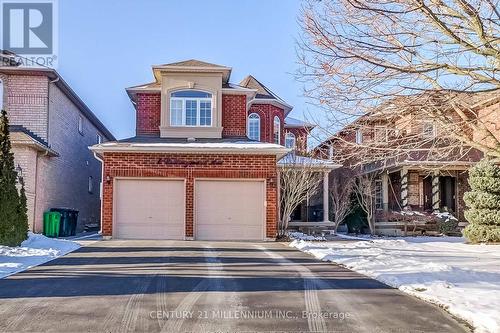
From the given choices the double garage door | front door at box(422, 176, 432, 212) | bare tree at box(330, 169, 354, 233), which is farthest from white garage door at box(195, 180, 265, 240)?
front door at box(422, 176, 432, 212)

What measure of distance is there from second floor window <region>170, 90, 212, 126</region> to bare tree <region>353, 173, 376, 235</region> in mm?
7900

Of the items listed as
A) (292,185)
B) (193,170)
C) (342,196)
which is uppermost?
(193,170)

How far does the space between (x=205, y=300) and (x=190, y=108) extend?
42.7 feet

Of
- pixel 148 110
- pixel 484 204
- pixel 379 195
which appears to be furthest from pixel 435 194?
pixel 148 110

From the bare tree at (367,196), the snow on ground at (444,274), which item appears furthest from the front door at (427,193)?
the snow on ground at (444,274)

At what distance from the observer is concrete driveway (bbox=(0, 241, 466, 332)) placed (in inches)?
216

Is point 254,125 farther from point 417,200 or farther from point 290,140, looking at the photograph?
point 417,200

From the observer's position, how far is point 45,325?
5383 mm

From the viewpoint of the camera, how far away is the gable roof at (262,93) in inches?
958

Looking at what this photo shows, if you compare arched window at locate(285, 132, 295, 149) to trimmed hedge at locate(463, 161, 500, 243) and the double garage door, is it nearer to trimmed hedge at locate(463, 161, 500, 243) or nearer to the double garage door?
the double garage door

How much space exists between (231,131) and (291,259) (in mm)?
8770

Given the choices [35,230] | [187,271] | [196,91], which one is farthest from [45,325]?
[196,91]

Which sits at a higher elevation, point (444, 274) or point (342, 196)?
point (342, 196)

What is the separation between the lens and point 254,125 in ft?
79.9
